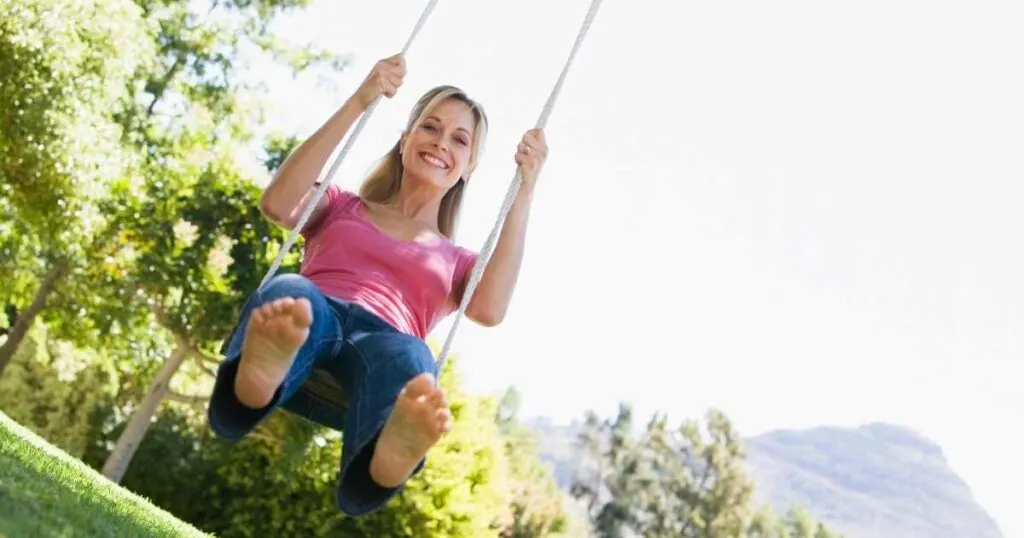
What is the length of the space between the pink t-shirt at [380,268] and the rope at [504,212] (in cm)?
11

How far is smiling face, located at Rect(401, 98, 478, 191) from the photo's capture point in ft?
9.93

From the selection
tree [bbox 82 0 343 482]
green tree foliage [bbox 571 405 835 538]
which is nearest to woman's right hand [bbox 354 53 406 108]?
tree [bbox 82 0 343 482]

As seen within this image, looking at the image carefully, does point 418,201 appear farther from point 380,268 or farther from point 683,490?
point 683,490

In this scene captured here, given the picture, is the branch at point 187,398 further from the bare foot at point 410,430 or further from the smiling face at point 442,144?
the bare foot at point 410,430

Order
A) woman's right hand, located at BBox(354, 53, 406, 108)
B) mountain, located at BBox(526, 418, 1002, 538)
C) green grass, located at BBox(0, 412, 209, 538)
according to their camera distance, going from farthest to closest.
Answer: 1. mountain, located at BBox(526, 418, 1002, 538)
2. woman's right hand, located at BBox(354, 53, 406, 108)
3. green grass, located at BBox(0, 412, 209, 538)

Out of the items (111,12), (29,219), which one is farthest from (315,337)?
(29,219)

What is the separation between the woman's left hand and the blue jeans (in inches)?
23.2

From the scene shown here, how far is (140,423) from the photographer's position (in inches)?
504

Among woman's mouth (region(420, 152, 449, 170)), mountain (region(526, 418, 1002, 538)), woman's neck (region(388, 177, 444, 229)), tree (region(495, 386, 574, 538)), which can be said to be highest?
mountain (region(526, 418, 1002, 538))

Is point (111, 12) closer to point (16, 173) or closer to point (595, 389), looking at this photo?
point (16, 173)

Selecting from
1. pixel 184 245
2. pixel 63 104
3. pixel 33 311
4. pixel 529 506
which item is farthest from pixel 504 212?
pixel 529 506

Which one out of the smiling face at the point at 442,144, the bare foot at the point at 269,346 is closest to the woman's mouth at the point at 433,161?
the smiling face at the point at 442,144

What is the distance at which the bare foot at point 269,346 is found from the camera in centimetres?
206

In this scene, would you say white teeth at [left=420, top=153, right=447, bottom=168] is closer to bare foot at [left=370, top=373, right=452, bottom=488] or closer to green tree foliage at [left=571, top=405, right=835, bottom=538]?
bare foot at [left=370, top=373, right=452, bottom=488]
